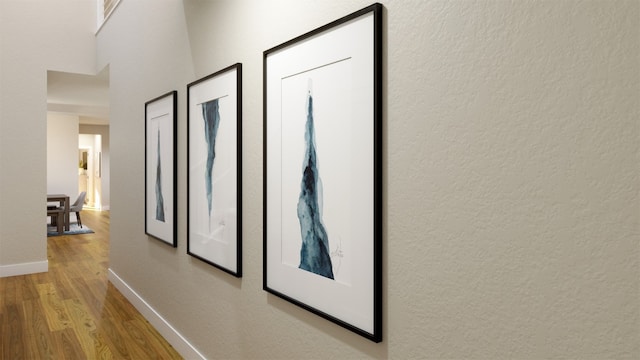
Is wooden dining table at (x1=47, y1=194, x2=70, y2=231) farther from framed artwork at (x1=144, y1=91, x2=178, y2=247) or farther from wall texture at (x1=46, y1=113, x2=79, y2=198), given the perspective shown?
framed artwork at (x1=144, y1=91, x2=178, y2=247)

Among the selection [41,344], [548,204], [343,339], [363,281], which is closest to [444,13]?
[548,204]

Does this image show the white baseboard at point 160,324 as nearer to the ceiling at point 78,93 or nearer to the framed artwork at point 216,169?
the framed artwork at point 216,169

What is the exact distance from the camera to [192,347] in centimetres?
258

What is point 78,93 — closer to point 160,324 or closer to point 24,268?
point 24,268

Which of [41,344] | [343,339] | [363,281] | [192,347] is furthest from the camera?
[41,344]

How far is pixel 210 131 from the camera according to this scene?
2311 mm

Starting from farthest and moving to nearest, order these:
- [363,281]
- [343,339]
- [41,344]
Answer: [41,344] → [343,339] → [363,281]

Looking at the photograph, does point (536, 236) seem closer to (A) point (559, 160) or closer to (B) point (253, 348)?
(A) point (559, 160)

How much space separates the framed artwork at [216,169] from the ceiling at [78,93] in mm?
2918

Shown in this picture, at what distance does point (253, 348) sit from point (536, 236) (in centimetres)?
144

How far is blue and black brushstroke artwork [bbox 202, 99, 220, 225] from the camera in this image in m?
2.25

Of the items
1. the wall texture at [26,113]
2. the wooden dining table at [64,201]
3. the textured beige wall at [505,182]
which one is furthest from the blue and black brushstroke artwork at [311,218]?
the wooden dining table at [64,201]

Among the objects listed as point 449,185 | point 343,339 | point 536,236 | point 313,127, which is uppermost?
point 313,127

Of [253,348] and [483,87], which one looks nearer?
[483,87]
